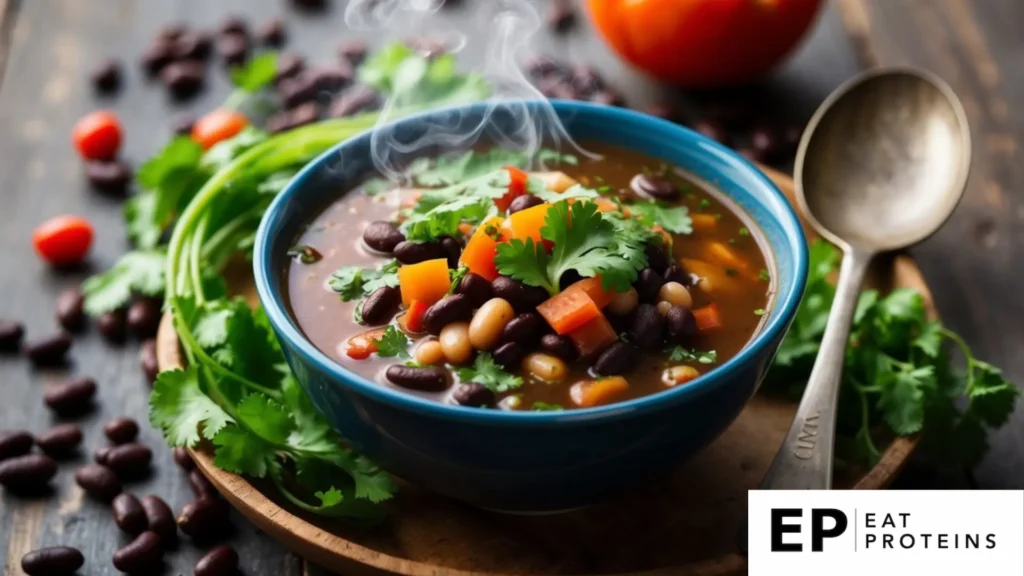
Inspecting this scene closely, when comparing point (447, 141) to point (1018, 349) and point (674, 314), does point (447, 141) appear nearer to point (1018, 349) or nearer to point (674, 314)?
point (674, 314)

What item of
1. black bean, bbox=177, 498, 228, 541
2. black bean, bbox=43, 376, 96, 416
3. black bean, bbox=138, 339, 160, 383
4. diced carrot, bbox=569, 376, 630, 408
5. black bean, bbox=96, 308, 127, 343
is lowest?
black bean, bbox=177, 498, 228, 541

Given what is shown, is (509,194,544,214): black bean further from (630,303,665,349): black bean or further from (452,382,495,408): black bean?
(452,382,495,408): black bean

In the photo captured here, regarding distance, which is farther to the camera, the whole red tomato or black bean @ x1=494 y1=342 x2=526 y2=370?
the whole red tomato

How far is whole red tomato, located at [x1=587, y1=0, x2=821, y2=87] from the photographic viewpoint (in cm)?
430

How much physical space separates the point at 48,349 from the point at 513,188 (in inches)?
56.7

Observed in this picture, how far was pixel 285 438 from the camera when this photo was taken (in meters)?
2.82

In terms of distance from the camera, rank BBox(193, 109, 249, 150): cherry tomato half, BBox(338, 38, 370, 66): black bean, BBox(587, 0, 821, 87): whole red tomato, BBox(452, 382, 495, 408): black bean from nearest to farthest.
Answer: BBox(452, 382, 495, 408): black bean < BBox(193, 109, 249, 150): cherry tomato half < BBox(587, 0, 821, 87): whole red tomato < BBox(338, 38, 370, 66): black bean

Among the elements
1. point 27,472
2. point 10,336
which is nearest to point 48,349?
point 10,336

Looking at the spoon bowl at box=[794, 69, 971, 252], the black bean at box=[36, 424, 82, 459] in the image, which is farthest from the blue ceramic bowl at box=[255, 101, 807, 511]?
the black bean at box=[36, 424, 82, 459]

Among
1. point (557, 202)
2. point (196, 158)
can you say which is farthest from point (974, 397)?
point (196, 158)

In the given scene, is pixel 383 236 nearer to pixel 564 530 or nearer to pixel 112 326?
pixel 564 530

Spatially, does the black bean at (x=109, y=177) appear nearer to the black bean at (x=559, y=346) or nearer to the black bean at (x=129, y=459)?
the black bean at (x=129, y=459)

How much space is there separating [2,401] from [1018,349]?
9.25ft

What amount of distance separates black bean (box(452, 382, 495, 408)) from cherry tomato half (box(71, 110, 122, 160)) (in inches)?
88.1
